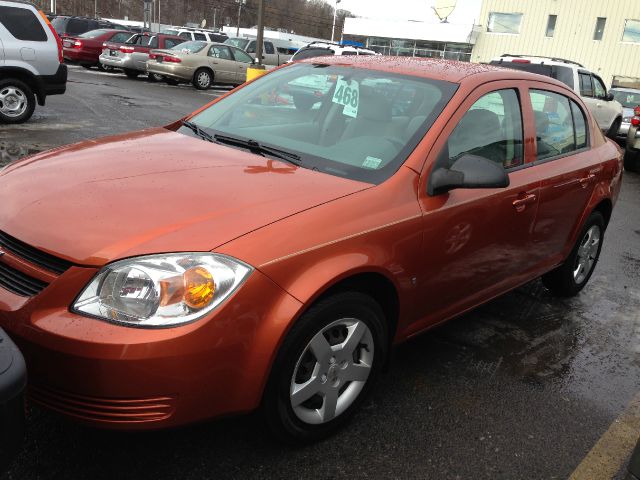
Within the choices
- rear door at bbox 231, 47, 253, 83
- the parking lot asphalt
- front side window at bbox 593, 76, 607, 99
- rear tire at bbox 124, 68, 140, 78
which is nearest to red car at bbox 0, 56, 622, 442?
the parking lot asphalt

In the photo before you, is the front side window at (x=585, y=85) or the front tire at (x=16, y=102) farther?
the front side window at (x=585, y=85)

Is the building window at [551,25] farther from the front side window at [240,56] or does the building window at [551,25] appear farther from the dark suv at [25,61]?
the dark suv at [25,61]

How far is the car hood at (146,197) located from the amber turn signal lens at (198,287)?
93 millimetres

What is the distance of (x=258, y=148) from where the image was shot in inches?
126

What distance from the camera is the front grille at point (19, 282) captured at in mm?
2221

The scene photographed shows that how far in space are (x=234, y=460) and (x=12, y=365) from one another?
113 cm

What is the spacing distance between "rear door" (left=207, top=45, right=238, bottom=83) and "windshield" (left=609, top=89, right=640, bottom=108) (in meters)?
12.2

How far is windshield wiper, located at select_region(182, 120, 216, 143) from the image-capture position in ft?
11.3

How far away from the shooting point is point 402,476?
2568 millimetres

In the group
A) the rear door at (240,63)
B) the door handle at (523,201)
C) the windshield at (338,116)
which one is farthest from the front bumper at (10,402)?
the rear door at (240,63)

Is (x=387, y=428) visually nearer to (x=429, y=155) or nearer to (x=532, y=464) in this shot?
(x=532, y=464)

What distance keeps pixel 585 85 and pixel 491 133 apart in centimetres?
1117

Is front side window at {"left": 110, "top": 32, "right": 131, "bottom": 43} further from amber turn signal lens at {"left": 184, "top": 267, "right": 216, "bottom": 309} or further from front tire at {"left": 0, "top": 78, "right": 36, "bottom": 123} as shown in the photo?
amber turn signal lens at {"left": 184, "top": 267, "right": 216, "bottom": 309}

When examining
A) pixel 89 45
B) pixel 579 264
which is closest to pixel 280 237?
pixel 579 264
